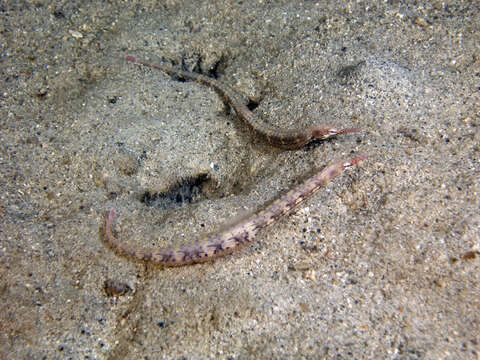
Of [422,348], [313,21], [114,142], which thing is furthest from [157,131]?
[422,348]

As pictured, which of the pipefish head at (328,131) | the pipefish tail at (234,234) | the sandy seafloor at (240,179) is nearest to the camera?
the sandy seafloor at (240,179)

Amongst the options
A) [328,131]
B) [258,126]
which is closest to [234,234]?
[258,126]

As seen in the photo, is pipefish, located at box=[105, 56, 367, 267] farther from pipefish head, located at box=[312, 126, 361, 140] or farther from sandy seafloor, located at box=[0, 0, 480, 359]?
sandy seafloor, located at box=[0, 0, 480, 359]

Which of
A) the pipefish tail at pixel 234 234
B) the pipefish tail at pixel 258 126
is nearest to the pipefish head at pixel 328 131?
the pipefish tail at pixel 258 126

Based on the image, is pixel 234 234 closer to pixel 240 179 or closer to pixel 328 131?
pixel 240 179

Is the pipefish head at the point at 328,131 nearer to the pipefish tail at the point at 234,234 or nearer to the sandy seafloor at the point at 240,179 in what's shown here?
the sandy seafloor at the point at 240,179

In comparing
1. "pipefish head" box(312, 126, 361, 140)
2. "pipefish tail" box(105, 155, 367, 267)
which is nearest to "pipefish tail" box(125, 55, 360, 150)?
"pipefish head" box(312, 126, 361, 140)

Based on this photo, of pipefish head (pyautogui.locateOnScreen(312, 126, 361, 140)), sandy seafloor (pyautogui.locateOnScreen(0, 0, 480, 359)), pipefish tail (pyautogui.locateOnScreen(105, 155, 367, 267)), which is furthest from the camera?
pipefish head (pyautogui.locateOnScreen(312, 126, 361, 140))
